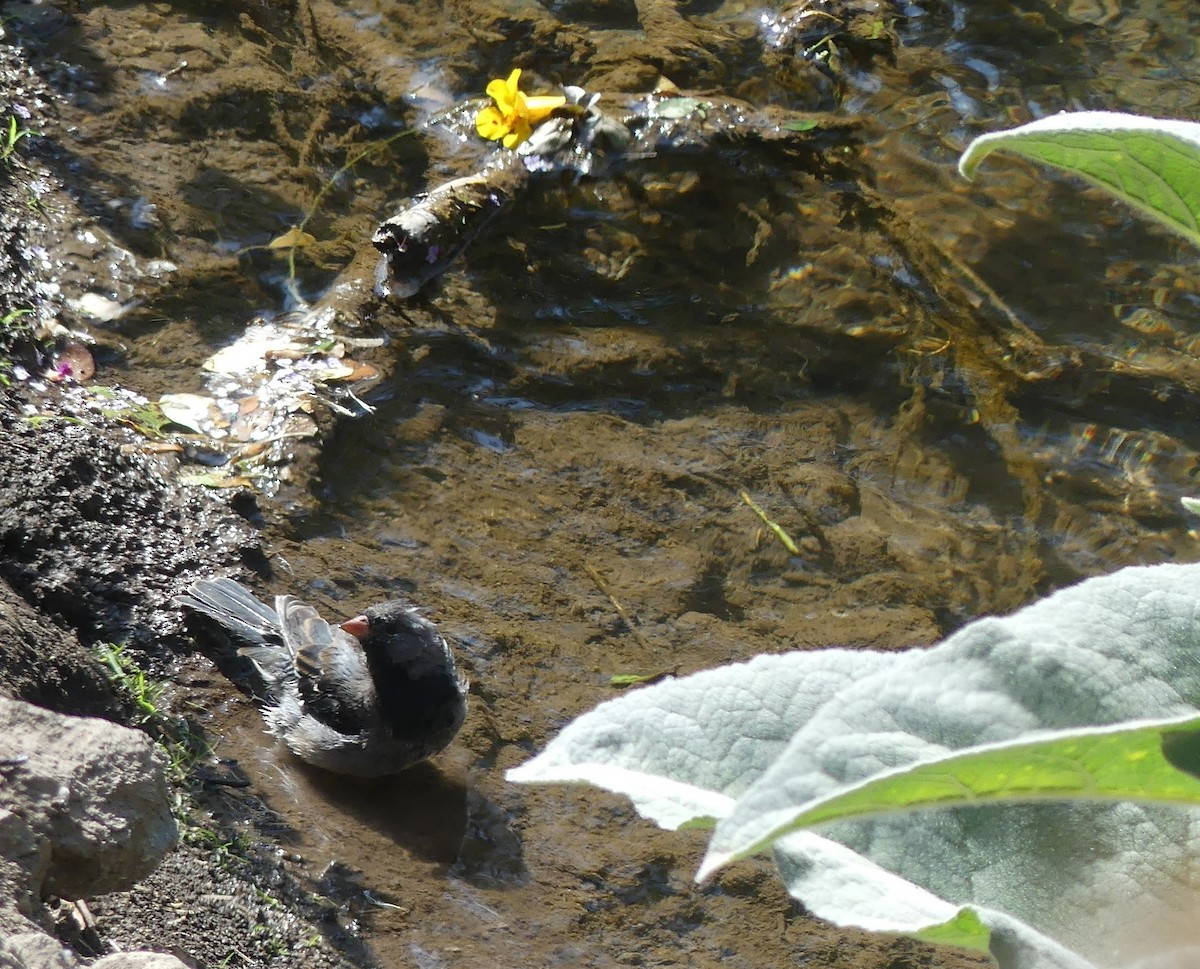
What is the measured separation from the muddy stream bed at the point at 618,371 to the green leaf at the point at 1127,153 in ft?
7.71

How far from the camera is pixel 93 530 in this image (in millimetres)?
3590

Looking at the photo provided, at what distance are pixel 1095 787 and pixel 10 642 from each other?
8.84 ft

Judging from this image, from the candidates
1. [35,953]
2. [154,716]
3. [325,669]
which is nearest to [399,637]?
[325,669]

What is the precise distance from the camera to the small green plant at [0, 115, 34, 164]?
5.04m

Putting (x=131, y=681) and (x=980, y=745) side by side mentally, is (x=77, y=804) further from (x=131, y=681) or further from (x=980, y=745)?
(x=980, y=745)

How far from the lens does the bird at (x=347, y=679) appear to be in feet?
11.7

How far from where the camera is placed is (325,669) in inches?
153

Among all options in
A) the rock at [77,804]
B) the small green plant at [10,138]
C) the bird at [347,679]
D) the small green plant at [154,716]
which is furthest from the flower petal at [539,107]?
the rock at [77,804]

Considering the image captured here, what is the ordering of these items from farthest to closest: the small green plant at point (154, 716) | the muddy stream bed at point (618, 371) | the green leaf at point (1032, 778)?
the muddy stream bed at point (618, 371)
the small green plant at point (154, 716)
the green leaf at point (1032, 778)

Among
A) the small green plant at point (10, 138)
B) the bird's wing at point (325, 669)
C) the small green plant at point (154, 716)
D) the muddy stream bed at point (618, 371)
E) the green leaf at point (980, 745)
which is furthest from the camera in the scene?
the small green plant at point (10, 138)

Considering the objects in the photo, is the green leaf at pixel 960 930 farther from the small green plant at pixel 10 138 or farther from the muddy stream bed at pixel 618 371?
the small green plant at pixel 10 138

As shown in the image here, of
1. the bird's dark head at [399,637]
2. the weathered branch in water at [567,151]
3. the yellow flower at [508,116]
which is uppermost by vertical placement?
the yellow flower at [508,116]

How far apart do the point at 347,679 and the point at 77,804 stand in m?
1.91

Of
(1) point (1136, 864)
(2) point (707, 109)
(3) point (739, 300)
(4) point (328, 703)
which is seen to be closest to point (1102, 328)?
(3) point (739, 300)
